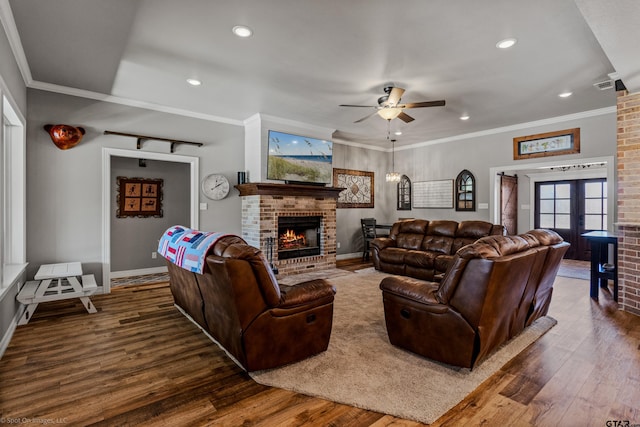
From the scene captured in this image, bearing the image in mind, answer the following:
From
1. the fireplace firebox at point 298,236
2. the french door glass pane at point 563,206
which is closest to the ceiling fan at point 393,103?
the fireplace firebox at point 298,236

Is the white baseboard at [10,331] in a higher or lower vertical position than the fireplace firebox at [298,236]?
lower

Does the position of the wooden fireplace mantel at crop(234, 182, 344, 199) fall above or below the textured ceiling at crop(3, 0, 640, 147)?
below

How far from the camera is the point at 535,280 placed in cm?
269

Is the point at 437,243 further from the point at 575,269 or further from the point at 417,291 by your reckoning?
the point at 417,291

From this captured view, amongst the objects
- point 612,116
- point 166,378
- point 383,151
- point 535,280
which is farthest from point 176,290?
point 612,116

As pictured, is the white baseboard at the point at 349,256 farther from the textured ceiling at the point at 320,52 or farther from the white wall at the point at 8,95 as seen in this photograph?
the white wall at the point at 8,95

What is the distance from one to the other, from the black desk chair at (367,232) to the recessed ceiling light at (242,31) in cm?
503

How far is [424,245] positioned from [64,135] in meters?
5.52

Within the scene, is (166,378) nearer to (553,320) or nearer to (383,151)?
(553,320)

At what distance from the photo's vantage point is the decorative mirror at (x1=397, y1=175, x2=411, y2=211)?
25.6 ft

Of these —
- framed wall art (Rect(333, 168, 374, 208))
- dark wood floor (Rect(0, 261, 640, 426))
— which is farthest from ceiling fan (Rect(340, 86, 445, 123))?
framed wall art (Rect(333, 168, 374, 208))

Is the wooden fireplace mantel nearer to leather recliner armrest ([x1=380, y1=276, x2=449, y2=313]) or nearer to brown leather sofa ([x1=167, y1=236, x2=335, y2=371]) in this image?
brown leather sofa ([x1=167, y1=236, x2=335, y2=371])

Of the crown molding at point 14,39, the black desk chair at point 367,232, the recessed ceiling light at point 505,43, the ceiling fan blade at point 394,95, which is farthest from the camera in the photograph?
the black desk chair at point 367,232

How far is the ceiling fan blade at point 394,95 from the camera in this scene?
386 centimetres
